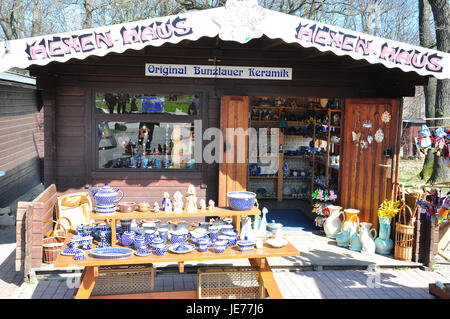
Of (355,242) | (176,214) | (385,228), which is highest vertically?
(176,214)

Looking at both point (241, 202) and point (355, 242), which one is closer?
point (241, 202)

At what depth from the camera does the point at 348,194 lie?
823cm

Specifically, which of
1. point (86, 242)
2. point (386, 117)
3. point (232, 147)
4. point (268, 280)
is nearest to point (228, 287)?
point (268, 280)

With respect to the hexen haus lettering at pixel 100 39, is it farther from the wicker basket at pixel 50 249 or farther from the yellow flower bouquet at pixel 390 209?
the yellow flower bouquet at pixel 390 209

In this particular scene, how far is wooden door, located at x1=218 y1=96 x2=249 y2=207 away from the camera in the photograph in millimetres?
7914

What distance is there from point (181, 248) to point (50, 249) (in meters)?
2.34

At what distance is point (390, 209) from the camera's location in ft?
24.4

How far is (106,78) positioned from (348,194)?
468 centimetres

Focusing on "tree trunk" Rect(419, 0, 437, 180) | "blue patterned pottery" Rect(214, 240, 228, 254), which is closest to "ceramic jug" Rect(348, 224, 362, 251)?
"blue patterned pottery" Rect(214, 240, 228, 254)

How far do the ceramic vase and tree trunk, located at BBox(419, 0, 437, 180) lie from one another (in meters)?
Result: 8.70

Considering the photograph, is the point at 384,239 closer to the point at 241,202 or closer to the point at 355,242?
the point at 355,242

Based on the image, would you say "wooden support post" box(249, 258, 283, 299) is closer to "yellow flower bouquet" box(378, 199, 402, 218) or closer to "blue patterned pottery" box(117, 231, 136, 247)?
"blue patterned pottery" box(117, 231, 136, 247)

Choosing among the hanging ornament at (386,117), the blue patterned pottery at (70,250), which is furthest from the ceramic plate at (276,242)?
the hanging ornament at (386,117)

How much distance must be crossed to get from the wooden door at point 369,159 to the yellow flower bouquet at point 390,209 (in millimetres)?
227
